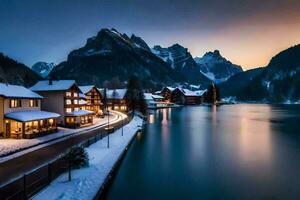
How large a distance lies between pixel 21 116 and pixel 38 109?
8.64 meters

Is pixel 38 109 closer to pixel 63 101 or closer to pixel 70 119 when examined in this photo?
pixel 63 101

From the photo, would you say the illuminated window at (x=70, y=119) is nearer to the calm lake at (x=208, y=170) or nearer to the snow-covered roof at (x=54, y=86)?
the snow-covered roof at (x=54, y=86)

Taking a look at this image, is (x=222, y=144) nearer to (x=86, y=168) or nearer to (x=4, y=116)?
(x=86, y=168)

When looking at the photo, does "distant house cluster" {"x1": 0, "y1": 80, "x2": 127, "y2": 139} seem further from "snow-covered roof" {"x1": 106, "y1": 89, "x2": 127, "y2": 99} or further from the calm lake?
"snow-covered roof" {"x1": 106, "y1": 89, "x2": 127, "y2": 99}

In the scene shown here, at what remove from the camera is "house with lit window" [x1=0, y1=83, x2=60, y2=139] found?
4300 cm

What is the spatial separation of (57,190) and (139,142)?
31590mm

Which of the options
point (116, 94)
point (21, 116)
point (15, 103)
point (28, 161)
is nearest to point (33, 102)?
point (15, 103)

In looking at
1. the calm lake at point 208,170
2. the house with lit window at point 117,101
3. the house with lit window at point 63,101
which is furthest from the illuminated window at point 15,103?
the house with lit window at point 117,101

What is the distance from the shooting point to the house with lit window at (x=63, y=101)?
59.8 metres

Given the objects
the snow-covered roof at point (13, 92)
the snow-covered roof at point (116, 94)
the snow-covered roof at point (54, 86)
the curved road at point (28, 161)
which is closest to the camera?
the curved road at point (28, 161)

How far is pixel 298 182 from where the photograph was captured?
2784cm

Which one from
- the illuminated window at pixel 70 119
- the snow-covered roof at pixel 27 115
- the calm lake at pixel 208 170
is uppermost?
the snow-covered roof at pixel 27 115

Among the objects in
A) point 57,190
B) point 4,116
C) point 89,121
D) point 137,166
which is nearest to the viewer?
point 57,190

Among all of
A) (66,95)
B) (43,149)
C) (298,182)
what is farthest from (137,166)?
(66,95)
